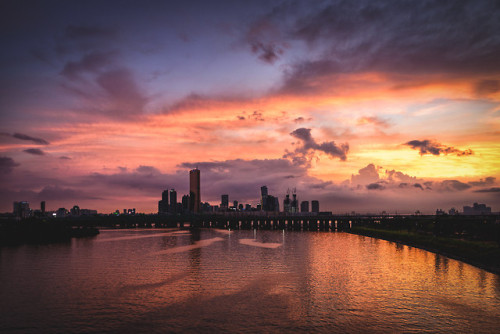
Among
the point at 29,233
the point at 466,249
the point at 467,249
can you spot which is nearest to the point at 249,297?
the point at 467,249

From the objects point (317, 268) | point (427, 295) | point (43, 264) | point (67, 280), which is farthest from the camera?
point (43, 264)

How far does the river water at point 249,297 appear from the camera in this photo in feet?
88.0

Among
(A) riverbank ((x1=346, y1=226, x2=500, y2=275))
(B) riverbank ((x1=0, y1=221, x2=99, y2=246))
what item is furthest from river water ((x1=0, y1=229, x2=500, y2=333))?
(B) riverbank ((x1=0, y1=221, x2=99, y2=246))

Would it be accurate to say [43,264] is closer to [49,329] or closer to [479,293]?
[49,329]

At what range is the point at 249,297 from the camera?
34.9 meters

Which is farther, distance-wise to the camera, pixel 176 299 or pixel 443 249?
pixel 443 249

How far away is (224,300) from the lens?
3381cm

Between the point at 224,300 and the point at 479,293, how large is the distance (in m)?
25.3

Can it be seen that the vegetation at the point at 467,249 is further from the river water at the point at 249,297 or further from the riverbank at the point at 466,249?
the river water at the point at 249,297

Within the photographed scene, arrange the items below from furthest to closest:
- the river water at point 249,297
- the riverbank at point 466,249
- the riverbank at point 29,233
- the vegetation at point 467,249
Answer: the riverbank at point 29,233
the vegetation at point 467,249
the riverbank at point 466,249
the river water at point 249,297

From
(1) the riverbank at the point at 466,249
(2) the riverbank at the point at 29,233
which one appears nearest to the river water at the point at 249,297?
(1) the riverbank at the point at 466,249

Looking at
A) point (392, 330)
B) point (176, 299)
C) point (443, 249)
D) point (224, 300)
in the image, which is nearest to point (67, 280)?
point (176, 299)

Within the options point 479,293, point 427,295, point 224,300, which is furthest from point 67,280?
point 479,293

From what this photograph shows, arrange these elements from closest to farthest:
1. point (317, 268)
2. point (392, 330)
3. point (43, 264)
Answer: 1. point (392, 330)
2. point (317, 268)
3. point (43, 264)
